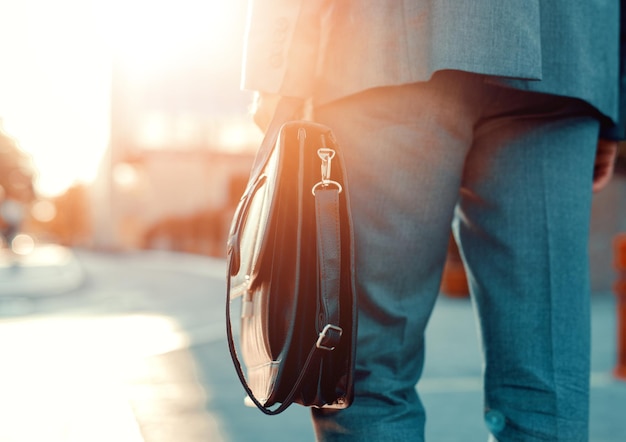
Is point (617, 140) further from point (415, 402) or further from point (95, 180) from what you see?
point (95, 180)

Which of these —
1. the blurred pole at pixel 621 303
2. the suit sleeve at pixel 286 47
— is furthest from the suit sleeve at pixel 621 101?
the blurred pole at pixel 621 303

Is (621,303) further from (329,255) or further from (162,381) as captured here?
(329,255)

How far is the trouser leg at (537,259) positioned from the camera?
109 centimetres

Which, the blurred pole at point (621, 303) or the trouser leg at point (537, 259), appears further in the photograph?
the blurred pole at point (621, 303)

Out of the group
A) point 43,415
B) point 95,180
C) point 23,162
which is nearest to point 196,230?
point 95,180

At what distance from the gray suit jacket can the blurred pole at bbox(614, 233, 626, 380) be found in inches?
91.4

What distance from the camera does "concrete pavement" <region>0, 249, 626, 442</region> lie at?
214 cm

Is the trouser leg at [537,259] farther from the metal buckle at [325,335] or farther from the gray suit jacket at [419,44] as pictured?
the metal buckle at [325,335]

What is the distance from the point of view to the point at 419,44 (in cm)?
103

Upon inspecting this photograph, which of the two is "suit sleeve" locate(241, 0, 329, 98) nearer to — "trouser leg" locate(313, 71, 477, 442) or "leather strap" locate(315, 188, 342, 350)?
"trouser leg" locate(313, 71, 477, 442)

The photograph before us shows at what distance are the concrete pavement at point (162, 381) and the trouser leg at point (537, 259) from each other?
1.12 metres

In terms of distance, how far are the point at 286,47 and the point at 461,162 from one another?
314mm

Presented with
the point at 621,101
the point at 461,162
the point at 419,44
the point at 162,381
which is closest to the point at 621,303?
the point at 162,381

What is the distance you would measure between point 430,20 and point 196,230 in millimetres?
16248
